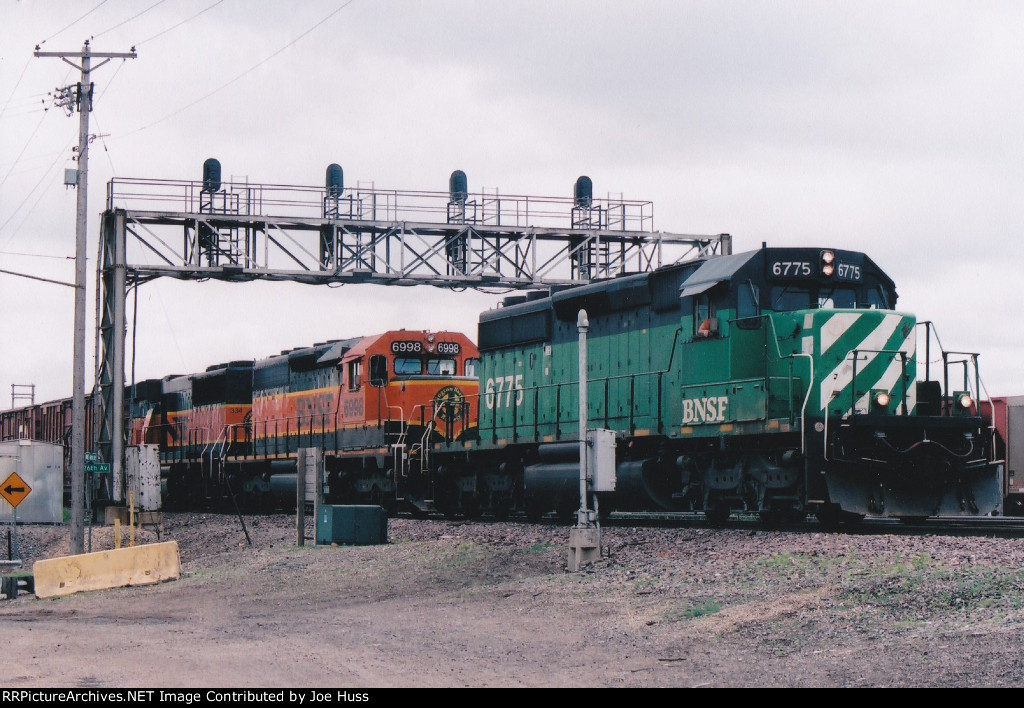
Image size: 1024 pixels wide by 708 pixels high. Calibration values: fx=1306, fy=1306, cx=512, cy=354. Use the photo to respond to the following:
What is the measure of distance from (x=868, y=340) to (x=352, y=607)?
24.4ft

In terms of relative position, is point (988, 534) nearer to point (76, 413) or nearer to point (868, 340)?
point (868, 340)

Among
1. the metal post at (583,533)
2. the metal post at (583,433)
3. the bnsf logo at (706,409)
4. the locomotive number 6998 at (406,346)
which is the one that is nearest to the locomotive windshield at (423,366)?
the locomotive number 6998 at (406,346)

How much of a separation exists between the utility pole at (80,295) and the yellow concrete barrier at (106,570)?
15.7 ft

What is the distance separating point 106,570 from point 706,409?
848cm

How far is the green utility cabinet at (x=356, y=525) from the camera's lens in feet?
67.8

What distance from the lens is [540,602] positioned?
43.7ft

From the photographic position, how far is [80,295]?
23812 mm

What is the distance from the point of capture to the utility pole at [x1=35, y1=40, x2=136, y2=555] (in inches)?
914

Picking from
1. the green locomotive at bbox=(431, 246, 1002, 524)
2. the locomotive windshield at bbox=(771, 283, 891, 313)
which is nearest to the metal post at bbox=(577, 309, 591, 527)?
the green locomotive at bbox=(431, 246, 1002, 524)

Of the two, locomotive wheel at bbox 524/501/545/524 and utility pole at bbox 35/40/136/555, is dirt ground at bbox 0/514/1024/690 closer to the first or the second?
locomotive wheel at bbox 524/501/545/524

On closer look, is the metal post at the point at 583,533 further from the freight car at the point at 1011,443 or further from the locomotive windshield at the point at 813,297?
the freight car at the point at 1011,443

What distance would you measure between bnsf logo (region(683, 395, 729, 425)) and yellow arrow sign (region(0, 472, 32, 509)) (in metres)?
11.4
